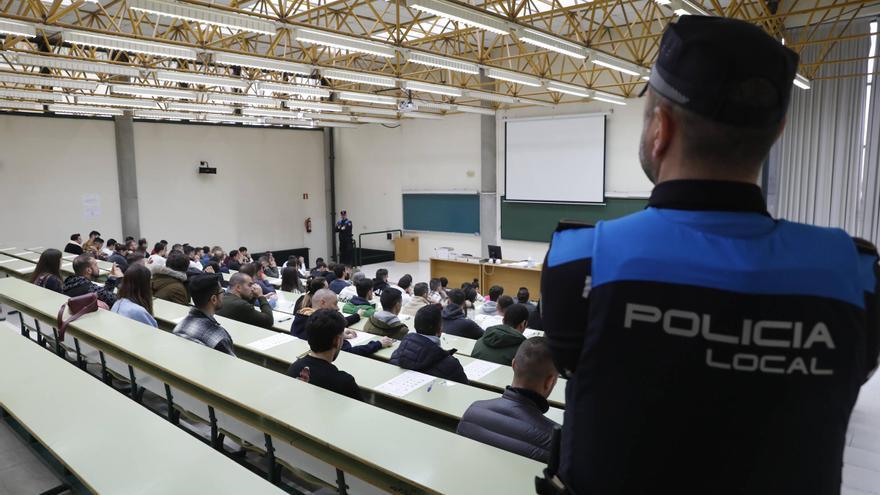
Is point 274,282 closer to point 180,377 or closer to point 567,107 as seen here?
point 180,377

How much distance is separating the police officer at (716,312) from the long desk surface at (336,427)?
113 centimetres

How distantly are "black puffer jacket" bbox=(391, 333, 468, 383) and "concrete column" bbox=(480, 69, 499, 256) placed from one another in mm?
10696

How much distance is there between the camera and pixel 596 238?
734mm

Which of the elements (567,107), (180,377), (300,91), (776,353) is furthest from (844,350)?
(567,107)

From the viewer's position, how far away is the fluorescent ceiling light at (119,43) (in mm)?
5711

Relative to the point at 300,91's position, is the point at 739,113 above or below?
below

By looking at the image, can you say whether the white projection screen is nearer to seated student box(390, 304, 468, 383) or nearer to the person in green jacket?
the person in green jacket

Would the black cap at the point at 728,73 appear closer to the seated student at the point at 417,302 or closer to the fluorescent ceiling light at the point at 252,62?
the seated student at the point at 417,302

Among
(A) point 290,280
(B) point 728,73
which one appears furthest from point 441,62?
(B) point 728,73

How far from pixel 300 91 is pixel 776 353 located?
914 centimetres

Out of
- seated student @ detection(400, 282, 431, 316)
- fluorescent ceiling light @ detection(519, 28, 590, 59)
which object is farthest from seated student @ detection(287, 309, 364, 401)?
fluorescent ceiling light @ detection(519, 28, 590, 59)

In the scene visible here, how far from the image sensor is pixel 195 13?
205 inches

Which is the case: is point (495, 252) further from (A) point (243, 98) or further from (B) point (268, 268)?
(A) point (243, 98)

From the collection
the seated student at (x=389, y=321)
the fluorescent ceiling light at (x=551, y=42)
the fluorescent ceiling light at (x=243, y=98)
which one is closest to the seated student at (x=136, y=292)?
the seated student at (x=389, y=321)
